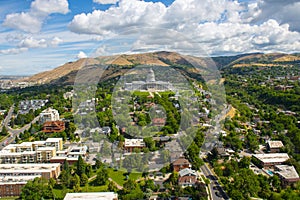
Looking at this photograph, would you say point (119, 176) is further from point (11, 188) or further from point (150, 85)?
point (150, 85)

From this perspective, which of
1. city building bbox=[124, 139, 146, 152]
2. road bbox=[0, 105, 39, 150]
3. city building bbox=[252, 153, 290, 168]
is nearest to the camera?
city building bbox=[252, 153, 290, 168]

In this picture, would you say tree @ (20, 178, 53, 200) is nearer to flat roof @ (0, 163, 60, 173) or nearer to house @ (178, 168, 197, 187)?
flat roof @ (0, 163, 60, 173)

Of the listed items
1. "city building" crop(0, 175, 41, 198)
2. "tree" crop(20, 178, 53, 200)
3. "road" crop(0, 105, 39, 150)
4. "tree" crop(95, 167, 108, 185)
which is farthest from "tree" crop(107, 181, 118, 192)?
"road" crop(0, 105, 39, 150)

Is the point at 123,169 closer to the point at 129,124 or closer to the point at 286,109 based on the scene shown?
the point at 129,124

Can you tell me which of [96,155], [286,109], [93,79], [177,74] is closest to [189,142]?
[96,155]

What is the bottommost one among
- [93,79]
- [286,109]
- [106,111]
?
[286,109]

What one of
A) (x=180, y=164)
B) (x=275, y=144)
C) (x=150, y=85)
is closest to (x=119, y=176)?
(x=180, y=164)
